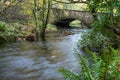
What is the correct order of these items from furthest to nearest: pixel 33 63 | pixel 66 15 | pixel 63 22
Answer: pixel 63 22, pixel 66 15, pixel 33 63

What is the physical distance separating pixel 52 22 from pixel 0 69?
85.4 feet

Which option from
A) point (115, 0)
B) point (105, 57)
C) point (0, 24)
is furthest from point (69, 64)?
point (0, 24)

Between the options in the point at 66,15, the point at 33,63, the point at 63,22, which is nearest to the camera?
the point at 33,63

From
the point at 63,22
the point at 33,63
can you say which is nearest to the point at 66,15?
the point at 63,22

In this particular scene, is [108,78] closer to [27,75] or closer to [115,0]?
[115,0]

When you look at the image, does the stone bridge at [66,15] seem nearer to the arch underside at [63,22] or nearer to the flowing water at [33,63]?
the arch underside at [63,22]

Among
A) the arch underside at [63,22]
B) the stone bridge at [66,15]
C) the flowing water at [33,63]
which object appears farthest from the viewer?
the arch underside at [63,22]

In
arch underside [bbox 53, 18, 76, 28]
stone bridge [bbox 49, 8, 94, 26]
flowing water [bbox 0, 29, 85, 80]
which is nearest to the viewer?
flowing water [bbox 0, 29, 85, 80]

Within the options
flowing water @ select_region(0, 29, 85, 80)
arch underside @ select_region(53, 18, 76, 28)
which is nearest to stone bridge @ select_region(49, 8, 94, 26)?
arch underside @ select_region(53, 18, 76, 28)

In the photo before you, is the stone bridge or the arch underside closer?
the stone bridge

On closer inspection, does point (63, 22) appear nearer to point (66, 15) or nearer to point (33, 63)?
point (66, 15)

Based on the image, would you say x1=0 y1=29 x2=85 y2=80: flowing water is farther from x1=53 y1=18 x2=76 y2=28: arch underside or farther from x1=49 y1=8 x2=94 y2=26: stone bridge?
x1=53 y1=18 x2=76 y2=28: arch underside

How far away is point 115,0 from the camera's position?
18.8ft

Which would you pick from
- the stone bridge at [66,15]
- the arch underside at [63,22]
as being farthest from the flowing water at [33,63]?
the arch underside at [63,22]
